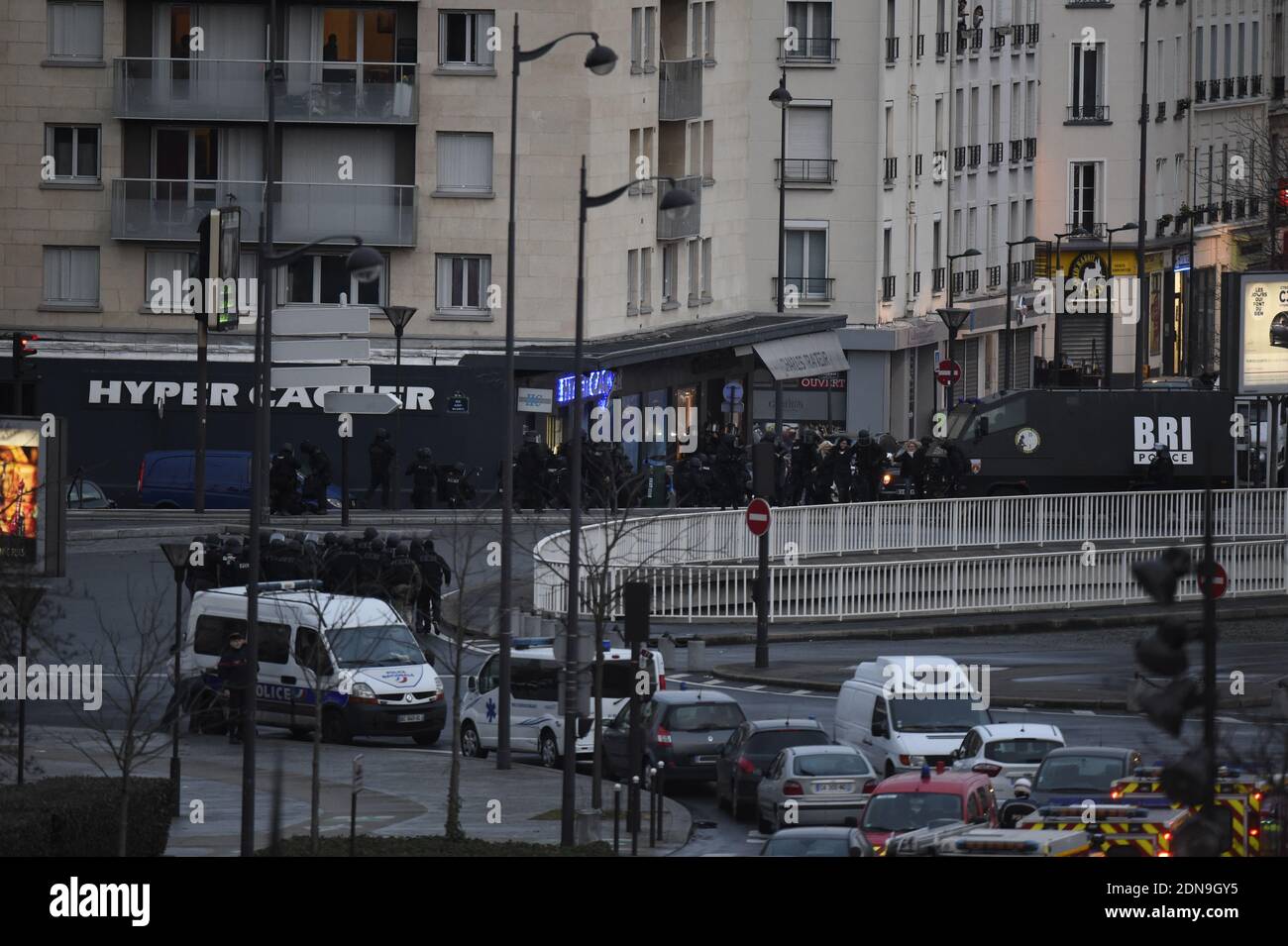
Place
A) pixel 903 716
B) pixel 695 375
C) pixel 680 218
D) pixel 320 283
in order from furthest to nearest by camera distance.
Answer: pixel 680 218
pixel 695 375
pixel 320 283
pixel 903 716

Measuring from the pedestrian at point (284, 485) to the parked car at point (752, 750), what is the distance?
71.0ft

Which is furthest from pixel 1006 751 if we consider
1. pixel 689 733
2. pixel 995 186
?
pixel 995 186

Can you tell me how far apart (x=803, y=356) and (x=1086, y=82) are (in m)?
28.2

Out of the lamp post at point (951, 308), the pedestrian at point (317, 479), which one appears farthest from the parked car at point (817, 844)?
the lamp post at point (951, 308)

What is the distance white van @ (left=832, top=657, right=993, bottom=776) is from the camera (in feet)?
98.8

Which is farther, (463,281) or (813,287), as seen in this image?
(813,287)

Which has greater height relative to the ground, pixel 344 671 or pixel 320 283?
pixel 320 283

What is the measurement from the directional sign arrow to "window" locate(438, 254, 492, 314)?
12476mm

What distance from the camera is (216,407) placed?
56531mm

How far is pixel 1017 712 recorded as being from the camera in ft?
115

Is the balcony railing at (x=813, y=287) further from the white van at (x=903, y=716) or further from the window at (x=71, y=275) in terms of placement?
the white van at (x=903, y=716)

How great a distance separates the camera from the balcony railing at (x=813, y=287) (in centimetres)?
7450

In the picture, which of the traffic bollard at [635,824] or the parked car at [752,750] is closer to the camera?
the traffic bollard at [635,824]

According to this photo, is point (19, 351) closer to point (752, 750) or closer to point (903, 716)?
point (903, 716)
